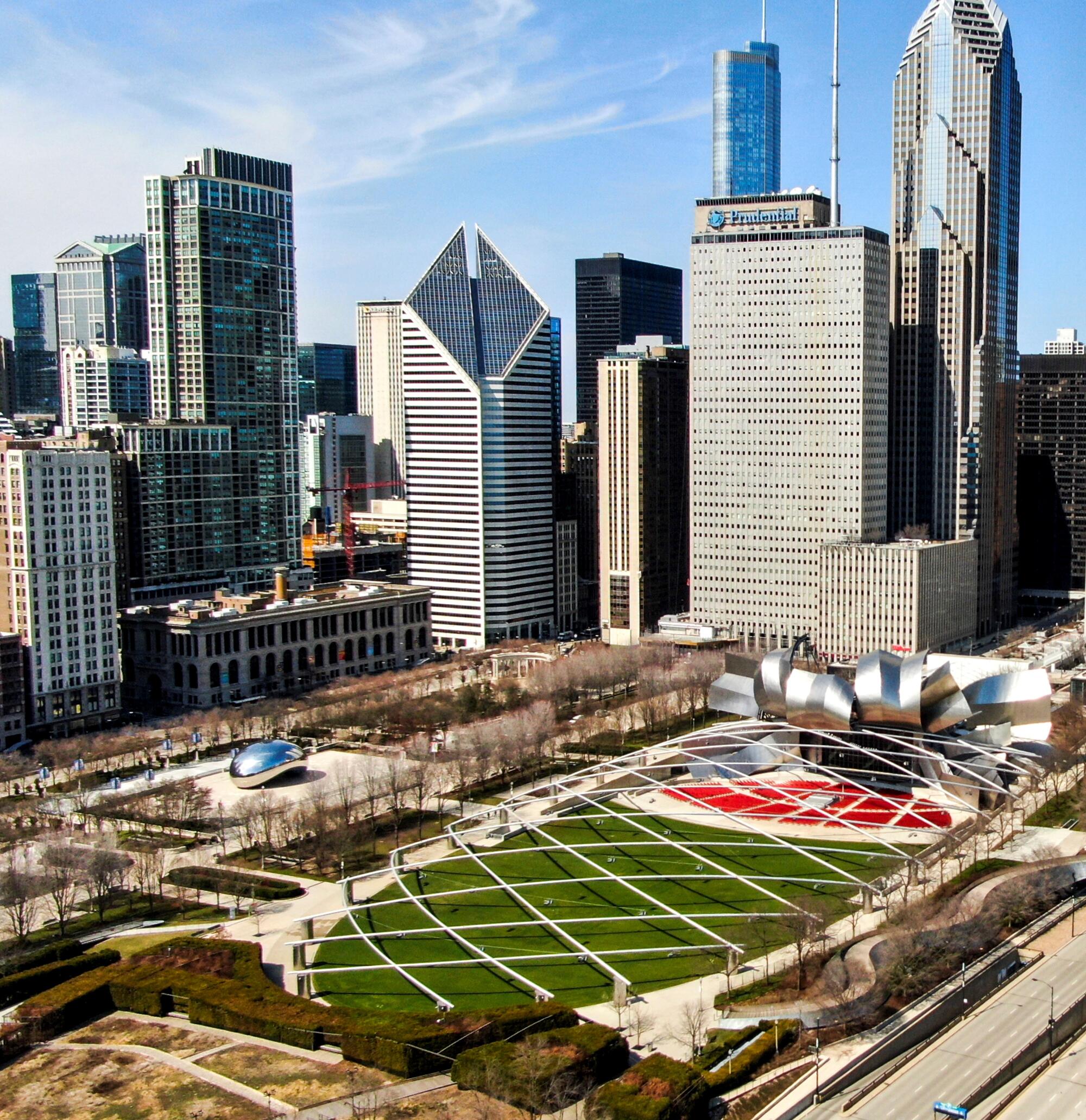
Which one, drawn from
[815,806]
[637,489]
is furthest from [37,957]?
[637,489]

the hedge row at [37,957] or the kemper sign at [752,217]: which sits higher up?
the kemper sign at [752,217]

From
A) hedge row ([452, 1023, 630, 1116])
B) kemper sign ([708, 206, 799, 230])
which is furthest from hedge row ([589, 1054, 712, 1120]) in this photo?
kemper sign ([708, 206, 799, 230])

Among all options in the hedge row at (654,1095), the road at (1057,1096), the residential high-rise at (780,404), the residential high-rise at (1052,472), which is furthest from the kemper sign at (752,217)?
the hedge row at (654,1095)

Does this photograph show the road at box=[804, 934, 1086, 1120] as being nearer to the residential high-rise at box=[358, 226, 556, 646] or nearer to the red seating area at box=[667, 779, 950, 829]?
the red seating area at box=[667, 779, 950, 829]

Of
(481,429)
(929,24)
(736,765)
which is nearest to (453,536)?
(481,429)

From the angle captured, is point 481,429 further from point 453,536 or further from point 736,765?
point 736,765

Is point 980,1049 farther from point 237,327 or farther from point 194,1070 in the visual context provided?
point 237,327

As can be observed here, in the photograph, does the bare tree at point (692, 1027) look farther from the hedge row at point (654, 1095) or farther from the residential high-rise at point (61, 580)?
the residential high-rise at point (61, 580)
